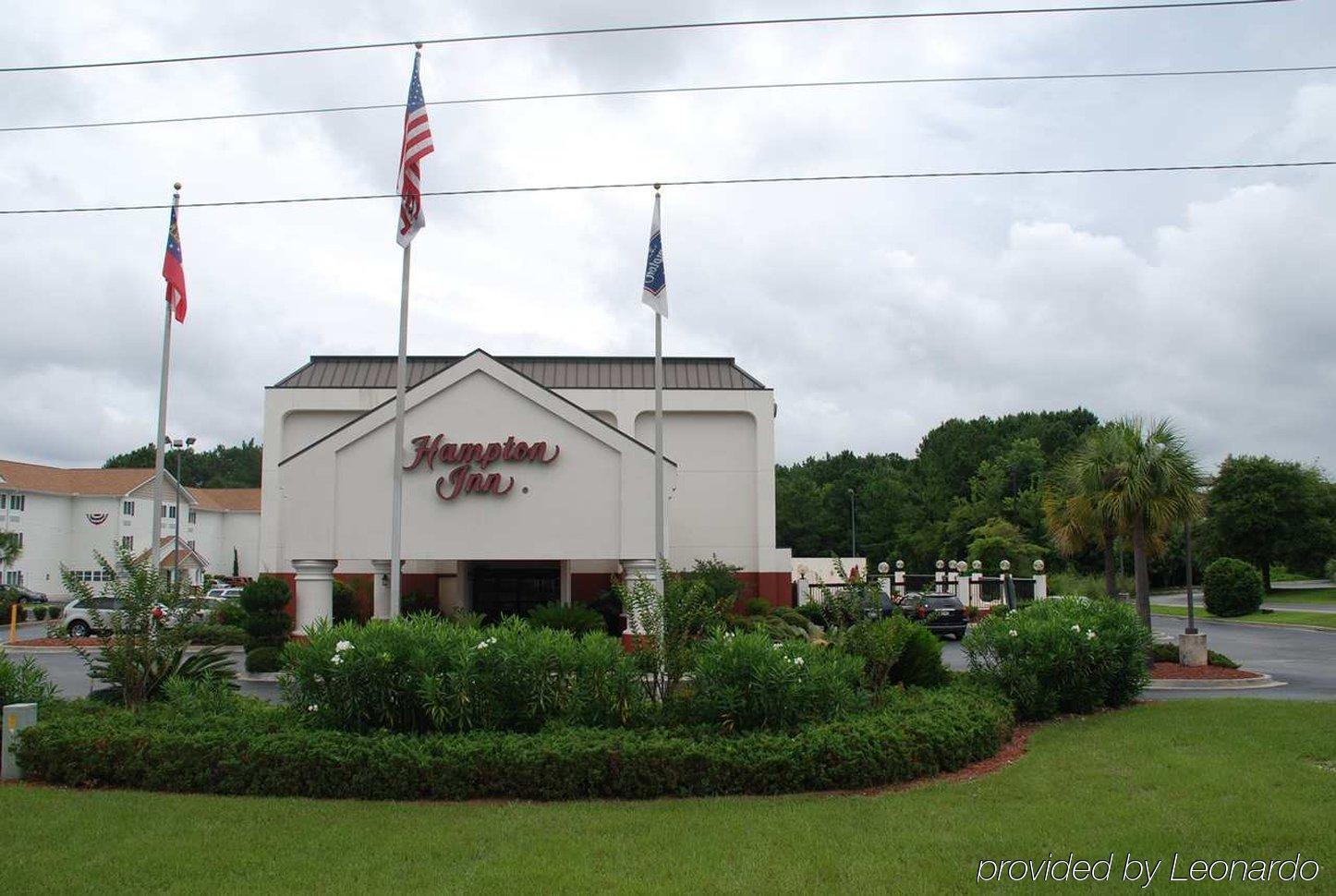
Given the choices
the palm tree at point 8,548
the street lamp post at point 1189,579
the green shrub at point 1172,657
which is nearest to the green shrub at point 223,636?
the green shrub at point 1172,657

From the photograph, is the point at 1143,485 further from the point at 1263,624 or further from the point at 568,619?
the point at 1263,624

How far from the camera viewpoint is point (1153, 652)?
2109 centimetres

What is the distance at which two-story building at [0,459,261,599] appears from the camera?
61.2 meters

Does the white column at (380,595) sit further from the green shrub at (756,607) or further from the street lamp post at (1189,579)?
the street lamp post at (1189,579)

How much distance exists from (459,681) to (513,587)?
19726 mm

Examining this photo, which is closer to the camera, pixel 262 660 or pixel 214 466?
pixel 262 660

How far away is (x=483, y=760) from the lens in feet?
32.6

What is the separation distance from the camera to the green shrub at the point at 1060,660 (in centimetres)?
1451

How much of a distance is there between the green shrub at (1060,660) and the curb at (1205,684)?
3.44m

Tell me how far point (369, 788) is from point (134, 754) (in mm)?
2615

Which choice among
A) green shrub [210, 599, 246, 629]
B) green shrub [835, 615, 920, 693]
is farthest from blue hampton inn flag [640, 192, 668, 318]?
green shrub [210, 599, 246, 629]

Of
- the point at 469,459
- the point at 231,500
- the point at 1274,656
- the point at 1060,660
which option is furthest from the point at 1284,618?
the point at 231,500

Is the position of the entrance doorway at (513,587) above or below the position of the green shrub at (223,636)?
above

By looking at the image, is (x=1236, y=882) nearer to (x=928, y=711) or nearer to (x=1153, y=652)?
(x=928, y=711)
